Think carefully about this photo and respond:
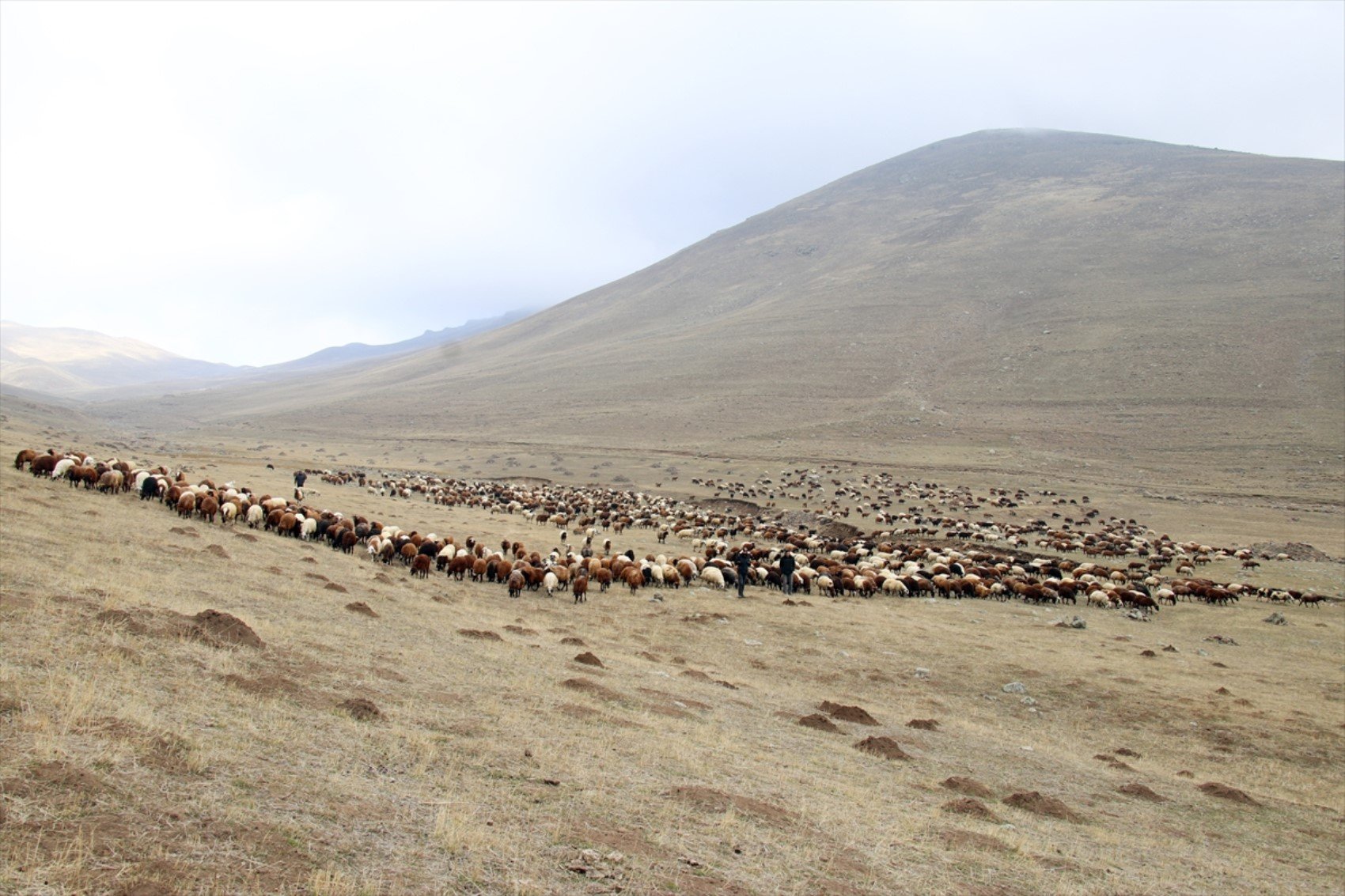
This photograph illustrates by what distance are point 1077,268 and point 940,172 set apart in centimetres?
8076

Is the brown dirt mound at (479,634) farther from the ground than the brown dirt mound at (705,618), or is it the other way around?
the brown dirt mound at (479,634)

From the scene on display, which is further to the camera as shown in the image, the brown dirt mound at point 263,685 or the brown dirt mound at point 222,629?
the brown dirt mound at point 222,629

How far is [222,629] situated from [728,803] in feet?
19.4

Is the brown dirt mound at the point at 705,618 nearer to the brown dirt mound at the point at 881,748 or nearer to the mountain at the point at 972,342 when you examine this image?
the brown dirt mound at the point at 881,748

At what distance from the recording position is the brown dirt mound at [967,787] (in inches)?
348

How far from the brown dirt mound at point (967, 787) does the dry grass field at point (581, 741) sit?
41 mm

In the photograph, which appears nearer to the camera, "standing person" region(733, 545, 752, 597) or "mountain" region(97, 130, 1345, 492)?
"standing person" region(733, 545, 752, 597)


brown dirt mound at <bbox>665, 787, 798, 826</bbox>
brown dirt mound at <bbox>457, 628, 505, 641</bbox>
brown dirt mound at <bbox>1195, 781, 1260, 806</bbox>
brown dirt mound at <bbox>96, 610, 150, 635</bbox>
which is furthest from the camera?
brown dirt mound at <bbox>457, 628, 505, 641</bbox>

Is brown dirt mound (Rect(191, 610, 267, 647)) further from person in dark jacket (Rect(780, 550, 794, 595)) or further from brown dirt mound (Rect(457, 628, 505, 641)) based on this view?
person in dark jacket (Rect(780, 550, 794, 595))

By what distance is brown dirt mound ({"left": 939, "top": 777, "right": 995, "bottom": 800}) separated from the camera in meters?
8.84

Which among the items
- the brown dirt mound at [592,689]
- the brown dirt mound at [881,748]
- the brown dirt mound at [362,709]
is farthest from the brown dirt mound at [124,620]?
the brown dirt mound at [881,748]

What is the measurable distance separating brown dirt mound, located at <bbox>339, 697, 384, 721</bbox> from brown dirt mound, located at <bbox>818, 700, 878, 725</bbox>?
6.85 metres

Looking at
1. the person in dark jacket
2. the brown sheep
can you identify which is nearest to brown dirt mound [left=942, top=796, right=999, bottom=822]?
the brown sheep

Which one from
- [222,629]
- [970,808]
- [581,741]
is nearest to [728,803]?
[581,741]
